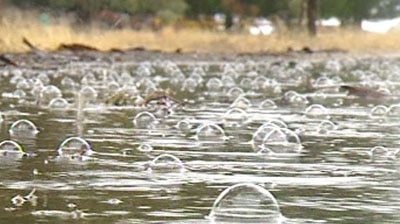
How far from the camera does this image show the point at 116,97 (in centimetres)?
923

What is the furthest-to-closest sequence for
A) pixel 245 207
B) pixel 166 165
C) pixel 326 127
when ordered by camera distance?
1. pixel 326 127
2. pixel 166 165
3. pixel 245 207

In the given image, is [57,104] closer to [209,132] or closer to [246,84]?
[209,132]

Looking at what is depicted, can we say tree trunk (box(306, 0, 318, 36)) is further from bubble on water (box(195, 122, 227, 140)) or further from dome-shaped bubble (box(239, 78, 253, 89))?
bubble on water (box(195, 122, 227, 140))

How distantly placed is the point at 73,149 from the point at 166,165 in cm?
66

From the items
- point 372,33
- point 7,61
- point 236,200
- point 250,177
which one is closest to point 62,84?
point 7,61

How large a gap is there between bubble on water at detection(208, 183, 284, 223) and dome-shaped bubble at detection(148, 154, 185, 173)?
3.65ft

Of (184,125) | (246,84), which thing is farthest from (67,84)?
(184,125)

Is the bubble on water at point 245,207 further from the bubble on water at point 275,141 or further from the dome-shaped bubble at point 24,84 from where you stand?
the dome-shaped bubble at point 24,84

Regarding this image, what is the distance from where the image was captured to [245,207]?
343 cm

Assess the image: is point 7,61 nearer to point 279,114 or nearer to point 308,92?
point 308,92

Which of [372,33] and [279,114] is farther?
[372,33]

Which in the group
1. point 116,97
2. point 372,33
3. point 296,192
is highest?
point 372,33

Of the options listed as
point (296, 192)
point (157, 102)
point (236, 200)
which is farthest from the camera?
point (157, 102)

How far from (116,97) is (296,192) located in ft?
17.3
